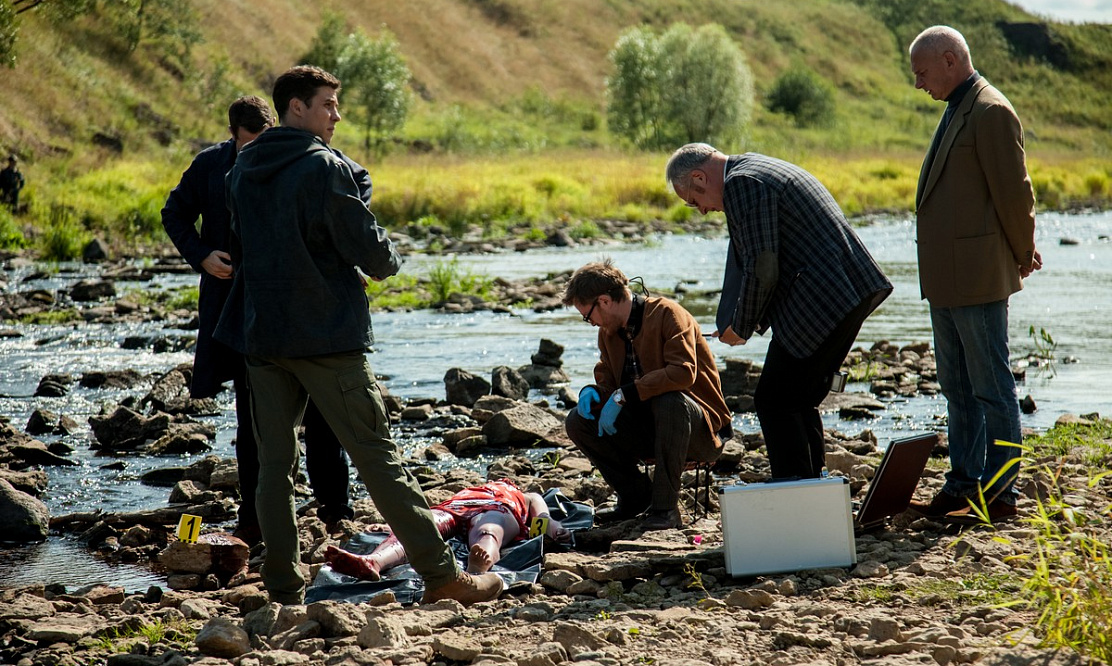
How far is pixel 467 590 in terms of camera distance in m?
4.54

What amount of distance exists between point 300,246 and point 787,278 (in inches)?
84.0

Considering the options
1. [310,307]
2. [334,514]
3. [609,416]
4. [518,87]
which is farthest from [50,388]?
[518,87]

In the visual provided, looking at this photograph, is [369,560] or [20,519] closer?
[369,560]

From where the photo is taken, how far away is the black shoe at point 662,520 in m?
5.45

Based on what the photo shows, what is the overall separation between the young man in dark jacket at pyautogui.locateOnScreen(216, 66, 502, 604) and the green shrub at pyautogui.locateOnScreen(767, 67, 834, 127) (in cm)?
8159

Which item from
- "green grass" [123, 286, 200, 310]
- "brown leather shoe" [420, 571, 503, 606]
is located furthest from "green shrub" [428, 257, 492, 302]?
"brown leather shoe" [420, 571, 503, 606]

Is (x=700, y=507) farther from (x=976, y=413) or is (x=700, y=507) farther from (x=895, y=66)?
(x=895, y=66)

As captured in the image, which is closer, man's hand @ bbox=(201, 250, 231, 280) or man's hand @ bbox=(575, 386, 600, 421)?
man's hand @ bbox=(201, 250, 231, 280)

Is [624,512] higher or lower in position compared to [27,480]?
higher

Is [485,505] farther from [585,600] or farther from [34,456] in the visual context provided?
[34,456]

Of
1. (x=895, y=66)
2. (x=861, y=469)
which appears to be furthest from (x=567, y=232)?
(x=895, y=66)

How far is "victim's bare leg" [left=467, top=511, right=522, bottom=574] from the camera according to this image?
4984 mm

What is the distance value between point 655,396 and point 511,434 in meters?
2.83

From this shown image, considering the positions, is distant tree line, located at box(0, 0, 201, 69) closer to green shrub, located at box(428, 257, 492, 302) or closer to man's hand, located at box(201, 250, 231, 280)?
green shrub, located at box(428, 257, 492, 302)
